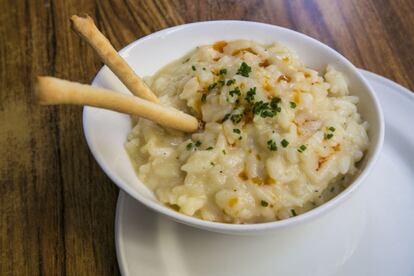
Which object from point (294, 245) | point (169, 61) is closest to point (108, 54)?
point (169, 61)

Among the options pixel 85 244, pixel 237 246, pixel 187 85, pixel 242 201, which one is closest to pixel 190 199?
pixel 242 201

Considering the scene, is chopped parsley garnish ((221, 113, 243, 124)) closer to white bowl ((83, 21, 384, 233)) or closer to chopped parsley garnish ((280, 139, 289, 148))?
chopped parsley garnish ((280, 139, 289, 148))

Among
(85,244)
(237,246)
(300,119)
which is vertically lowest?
(85,244)

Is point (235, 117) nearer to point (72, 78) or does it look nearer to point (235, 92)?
point (235, 92)

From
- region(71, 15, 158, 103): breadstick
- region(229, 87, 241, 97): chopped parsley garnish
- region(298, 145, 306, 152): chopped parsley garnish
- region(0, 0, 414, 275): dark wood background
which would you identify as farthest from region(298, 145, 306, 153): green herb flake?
region(0, 0, 414, 275): dark wood background

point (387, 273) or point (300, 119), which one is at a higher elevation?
point (300, 119)

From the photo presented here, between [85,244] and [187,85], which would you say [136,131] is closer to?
[187,85]

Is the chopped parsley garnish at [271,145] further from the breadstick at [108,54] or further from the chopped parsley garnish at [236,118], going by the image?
the breadstick at [108,54]
